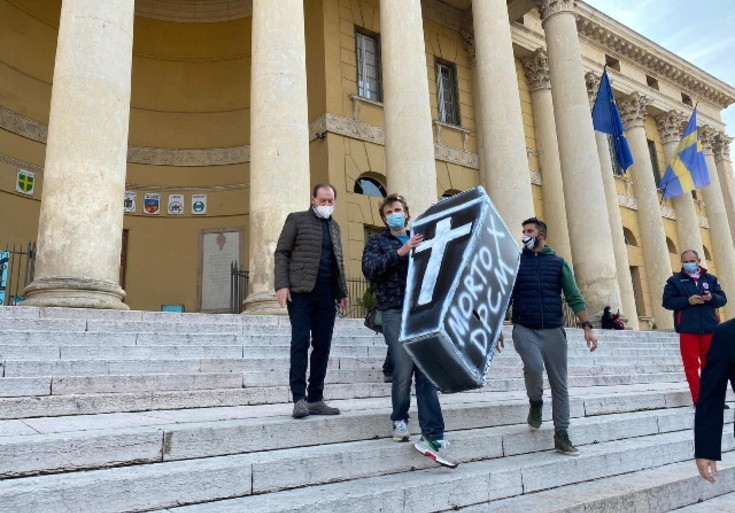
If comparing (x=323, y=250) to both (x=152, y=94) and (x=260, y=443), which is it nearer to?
(x=260, y=443)

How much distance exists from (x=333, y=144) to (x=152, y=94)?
5.89 m

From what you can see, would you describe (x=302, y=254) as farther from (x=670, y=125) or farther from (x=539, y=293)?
(x=670, y=125)

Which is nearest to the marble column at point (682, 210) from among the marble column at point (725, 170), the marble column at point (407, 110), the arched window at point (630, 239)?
the arched window at point (630, 239)

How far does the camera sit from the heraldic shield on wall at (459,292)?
9.93ft

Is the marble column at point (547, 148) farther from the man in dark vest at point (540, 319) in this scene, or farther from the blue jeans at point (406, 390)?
the blue jeans at point (406, 390)

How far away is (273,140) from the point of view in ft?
31.1

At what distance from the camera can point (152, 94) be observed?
55.4 ft

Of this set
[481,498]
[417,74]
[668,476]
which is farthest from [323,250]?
[417,74]

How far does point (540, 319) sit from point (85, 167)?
6.19 metres

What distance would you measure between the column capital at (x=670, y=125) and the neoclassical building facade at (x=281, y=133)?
4.42 ft

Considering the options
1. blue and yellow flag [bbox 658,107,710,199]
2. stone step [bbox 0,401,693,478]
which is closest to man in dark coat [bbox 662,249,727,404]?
stone step [bbox 0,401,693,478]

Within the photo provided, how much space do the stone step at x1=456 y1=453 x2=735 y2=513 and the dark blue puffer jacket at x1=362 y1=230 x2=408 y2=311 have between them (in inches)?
56.7

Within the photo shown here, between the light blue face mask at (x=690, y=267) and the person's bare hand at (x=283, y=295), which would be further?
the light blue face mask at (x=690, y=267)

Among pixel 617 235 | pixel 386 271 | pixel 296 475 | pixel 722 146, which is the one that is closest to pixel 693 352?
pixel 386 271
